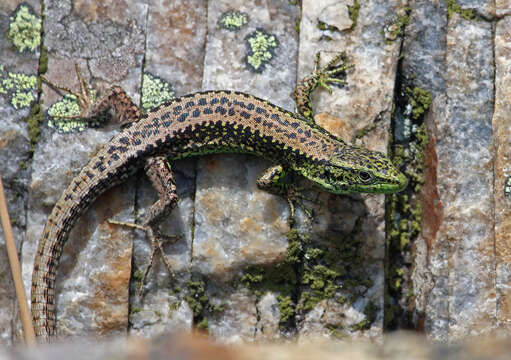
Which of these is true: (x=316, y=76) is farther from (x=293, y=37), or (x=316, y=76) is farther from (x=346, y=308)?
(x=346, y=308)

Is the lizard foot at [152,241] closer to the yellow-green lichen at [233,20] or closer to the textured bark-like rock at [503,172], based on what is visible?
the yellow-green lichen at [233,20]

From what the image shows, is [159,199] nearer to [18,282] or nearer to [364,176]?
[18,282]

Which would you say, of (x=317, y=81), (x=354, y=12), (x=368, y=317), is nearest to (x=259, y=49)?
(x=317, y=81)

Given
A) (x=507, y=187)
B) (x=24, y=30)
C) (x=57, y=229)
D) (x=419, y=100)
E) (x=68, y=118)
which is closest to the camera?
(x=57, y=229)

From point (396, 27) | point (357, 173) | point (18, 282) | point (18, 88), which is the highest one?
point (396, 27)

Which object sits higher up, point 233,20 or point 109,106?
point 233,20

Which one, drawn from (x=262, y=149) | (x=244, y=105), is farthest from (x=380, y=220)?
(x=244, y=105)

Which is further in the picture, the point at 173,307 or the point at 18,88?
the point at 18,88
